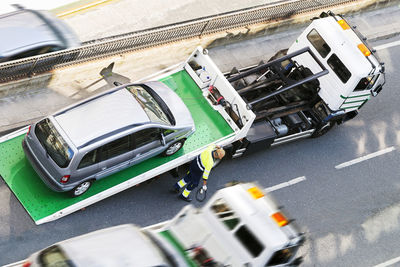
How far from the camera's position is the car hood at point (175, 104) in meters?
13.6

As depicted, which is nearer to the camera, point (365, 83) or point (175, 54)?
point (365, 83)

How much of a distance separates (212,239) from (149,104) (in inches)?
134

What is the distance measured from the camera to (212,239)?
1144 cm

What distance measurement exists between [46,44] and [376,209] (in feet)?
28.7

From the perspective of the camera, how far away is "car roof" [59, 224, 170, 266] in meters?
10.0

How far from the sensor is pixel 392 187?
15797 millimetres

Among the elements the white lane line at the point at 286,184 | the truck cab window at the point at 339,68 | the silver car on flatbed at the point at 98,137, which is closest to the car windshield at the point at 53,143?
the silver car on flatbed at the point at 98,137

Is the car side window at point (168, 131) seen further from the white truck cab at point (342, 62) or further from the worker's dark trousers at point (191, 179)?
the white truck cab at point (342, 62)

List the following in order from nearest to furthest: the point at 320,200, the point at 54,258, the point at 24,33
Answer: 1. the point at 54,258
2. the point at 24,33
3. the point at 320,200

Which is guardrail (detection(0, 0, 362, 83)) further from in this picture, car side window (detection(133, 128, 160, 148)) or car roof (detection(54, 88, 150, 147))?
car side window (detection(133, 128, 160, 148))

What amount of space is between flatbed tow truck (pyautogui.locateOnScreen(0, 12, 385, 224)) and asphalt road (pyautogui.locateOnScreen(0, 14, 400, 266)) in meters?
0.49

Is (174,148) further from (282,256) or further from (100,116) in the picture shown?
(282,256)

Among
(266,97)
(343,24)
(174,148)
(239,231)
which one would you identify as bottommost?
(239,231)

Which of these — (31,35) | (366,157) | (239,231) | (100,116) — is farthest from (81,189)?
(366,157)
